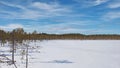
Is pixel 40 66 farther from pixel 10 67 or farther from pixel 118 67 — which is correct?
pixel 118 67

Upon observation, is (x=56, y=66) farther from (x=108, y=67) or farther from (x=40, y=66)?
(x=108, y=67)

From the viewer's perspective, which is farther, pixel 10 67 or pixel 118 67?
pixel 118 67

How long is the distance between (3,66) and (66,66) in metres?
5.87

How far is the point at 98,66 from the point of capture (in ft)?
77.3

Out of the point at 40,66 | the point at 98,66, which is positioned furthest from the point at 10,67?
the point at 98,66

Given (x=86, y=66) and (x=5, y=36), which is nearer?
(x=86, y=66)

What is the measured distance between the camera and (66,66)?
76.2 feet

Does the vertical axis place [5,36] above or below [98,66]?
above

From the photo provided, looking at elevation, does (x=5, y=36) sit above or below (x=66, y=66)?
above

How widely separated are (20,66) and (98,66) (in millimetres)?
7472

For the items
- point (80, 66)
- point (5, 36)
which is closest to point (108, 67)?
point (80, 66)

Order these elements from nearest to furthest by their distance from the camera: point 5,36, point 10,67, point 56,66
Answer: point 10,67 < point 56,66 < point 5,36

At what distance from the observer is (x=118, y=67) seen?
76.8 feet

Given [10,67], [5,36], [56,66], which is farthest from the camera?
[5,36]
